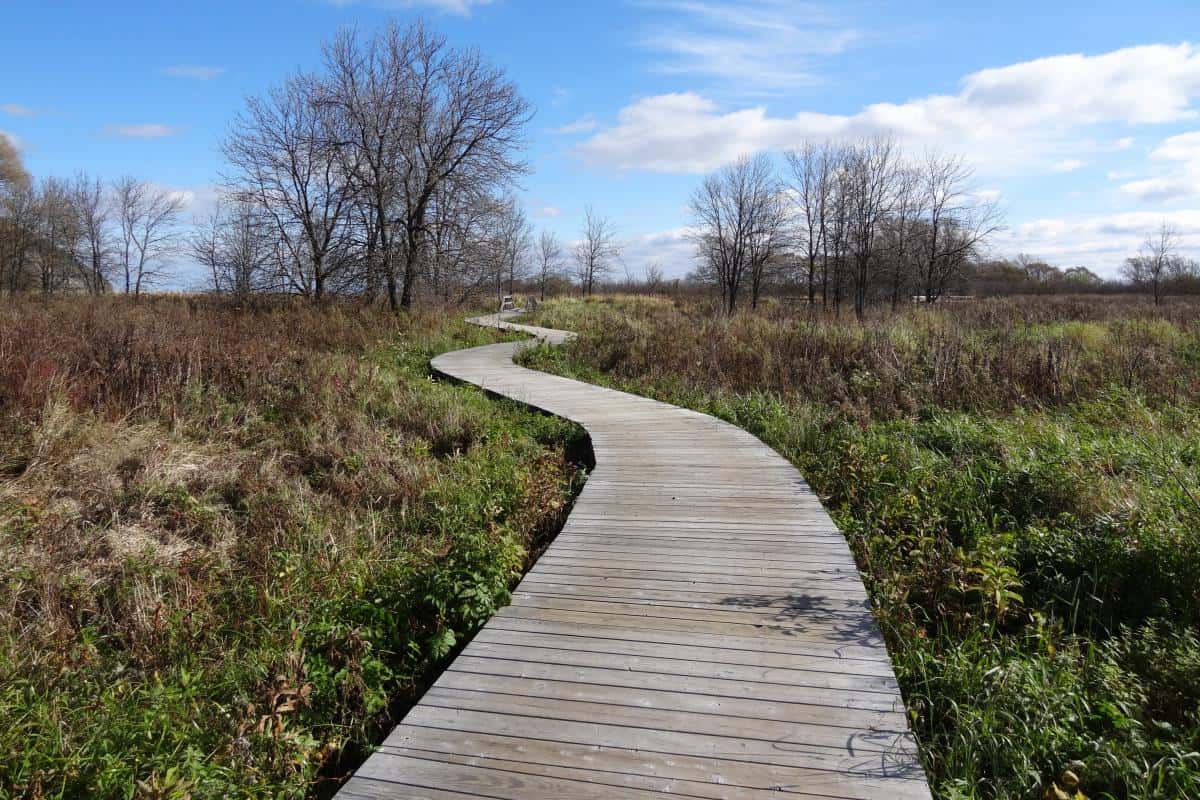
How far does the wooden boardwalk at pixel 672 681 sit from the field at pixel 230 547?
0.48m

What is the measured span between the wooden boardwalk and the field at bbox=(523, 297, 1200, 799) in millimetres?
355

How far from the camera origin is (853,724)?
2.67 meters

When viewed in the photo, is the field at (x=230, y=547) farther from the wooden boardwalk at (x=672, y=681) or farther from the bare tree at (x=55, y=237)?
the bare tree at (x=55, y=237)

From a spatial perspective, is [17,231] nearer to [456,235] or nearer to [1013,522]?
[456,235]

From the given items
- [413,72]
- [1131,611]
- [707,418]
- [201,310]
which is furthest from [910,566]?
[413,72]

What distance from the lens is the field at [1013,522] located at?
2.83 m

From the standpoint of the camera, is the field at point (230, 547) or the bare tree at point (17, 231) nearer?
the field at point (230, 547)

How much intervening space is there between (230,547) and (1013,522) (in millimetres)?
6326

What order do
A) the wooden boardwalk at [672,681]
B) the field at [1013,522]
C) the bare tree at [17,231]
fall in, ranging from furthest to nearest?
the bare tree at [17,231] → the field at [1013,522] → the wooden boardwalk at [672,681]

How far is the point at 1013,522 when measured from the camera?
207 inches

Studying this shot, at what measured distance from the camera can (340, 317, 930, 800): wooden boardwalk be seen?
2396 mm

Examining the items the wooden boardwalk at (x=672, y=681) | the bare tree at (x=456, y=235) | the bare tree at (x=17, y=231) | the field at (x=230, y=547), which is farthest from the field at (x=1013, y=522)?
the bare tree at (x=17, y=231)

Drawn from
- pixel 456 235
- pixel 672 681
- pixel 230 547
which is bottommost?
pixel 230 547

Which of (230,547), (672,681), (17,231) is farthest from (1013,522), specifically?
(17,231)
